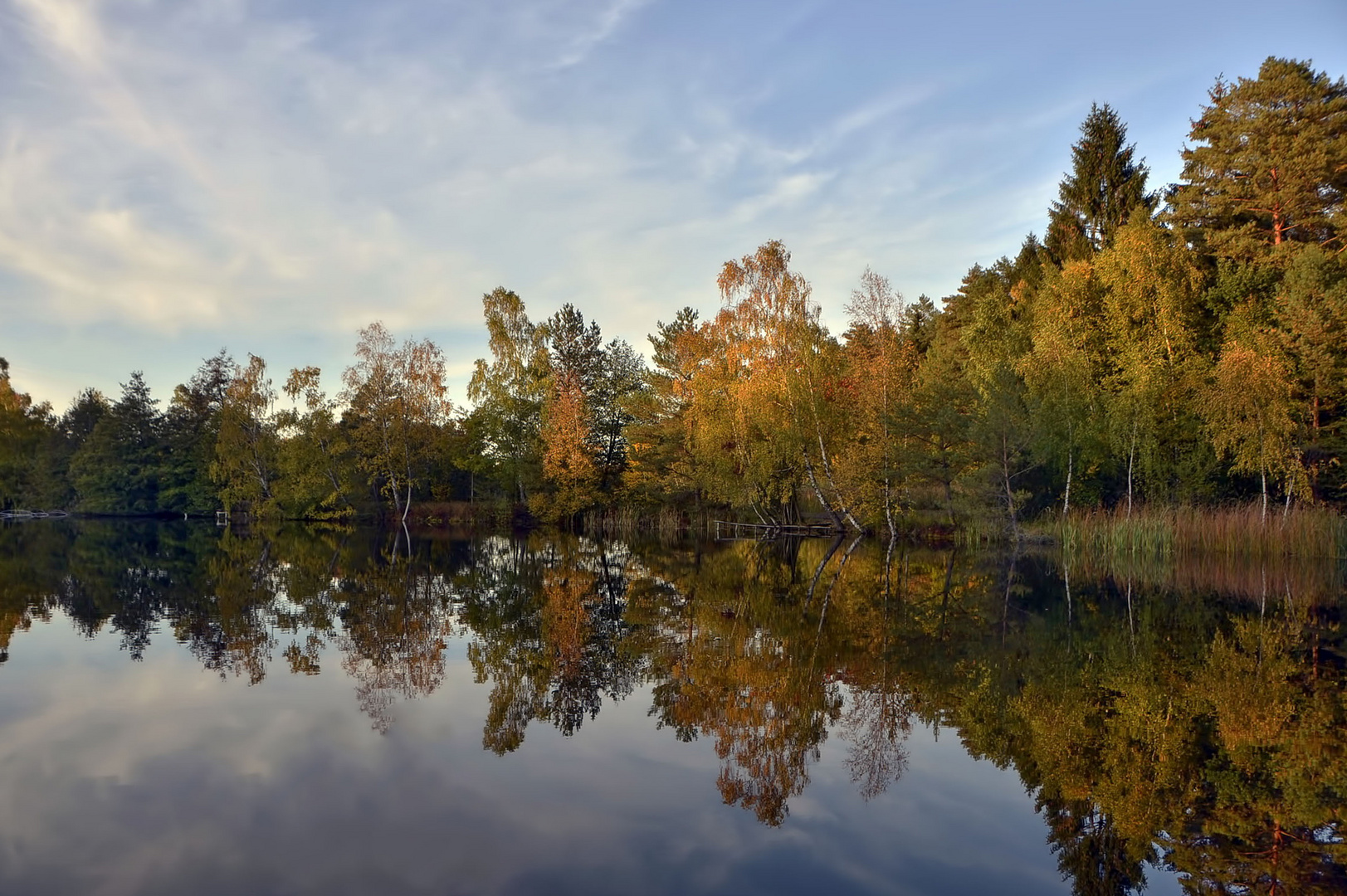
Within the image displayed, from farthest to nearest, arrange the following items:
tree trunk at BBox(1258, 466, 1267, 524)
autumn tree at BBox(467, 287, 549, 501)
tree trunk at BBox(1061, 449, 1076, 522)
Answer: autumn tree at BBox(467, 287, 549, 501) → tree trunk at BBox(1061, 449, 1076, 522) → tree trunk at BBox(1258, 466, 1267, 524)

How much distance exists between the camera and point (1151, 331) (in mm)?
29781

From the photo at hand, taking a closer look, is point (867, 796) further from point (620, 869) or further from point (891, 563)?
point (891, 563)

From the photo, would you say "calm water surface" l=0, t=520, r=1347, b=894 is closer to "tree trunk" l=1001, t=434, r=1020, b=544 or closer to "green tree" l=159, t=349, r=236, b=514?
"tree trunk" l=1001, t=434, r=1020, b=544

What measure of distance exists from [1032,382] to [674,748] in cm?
2825

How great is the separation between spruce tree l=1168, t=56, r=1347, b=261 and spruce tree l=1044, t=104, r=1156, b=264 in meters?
6.38

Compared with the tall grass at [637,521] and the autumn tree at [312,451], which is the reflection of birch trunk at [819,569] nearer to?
the tall grass at [637,521]

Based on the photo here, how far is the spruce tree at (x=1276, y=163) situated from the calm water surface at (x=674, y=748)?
69.6 feet

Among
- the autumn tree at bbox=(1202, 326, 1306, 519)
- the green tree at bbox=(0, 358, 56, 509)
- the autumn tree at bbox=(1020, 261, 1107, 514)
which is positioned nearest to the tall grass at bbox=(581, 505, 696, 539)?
the autumn tree at bbox=(1020, 261, 1107, 514)

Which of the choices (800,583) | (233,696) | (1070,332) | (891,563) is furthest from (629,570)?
(1070,332)

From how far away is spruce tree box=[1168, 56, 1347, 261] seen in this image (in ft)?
92.9

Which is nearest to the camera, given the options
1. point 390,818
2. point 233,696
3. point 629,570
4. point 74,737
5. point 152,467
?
point 390,818

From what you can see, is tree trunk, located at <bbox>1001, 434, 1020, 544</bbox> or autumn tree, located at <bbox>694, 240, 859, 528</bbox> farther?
autumn tree, located at <bbox>694, 240, 859, 528</bbox>

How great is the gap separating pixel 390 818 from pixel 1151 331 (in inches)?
1254

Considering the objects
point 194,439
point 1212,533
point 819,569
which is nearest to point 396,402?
point 194,439
